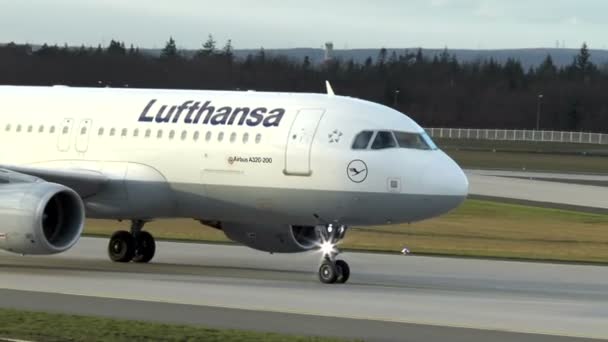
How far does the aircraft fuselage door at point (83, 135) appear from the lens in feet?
101

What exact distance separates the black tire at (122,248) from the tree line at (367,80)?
2037 inches

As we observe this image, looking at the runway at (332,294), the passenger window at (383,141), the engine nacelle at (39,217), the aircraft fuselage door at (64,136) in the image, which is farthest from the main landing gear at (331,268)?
the aircraft fuselage door at (64,136)

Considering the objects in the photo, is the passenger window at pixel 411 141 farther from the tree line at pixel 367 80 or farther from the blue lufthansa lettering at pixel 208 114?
the tree line at pixel 367 80

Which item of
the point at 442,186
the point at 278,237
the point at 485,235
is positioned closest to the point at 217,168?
the point at 278,237

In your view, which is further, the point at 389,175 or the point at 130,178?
the point at 130,178

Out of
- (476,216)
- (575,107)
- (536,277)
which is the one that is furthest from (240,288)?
(575,107)

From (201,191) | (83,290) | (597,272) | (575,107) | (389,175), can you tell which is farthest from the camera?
(575,107)

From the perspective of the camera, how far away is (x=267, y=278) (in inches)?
1138

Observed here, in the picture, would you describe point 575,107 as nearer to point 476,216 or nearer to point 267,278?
point 476,216

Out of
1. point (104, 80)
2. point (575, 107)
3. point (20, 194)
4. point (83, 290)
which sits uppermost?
point (575, 107)

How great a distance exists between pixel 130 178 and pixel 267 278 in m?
3.63

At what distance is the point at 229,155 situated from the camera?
1148 inches

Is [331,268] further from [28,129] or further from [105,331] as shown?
[105,331]

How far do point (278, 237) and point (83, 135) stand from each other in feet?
15.3
